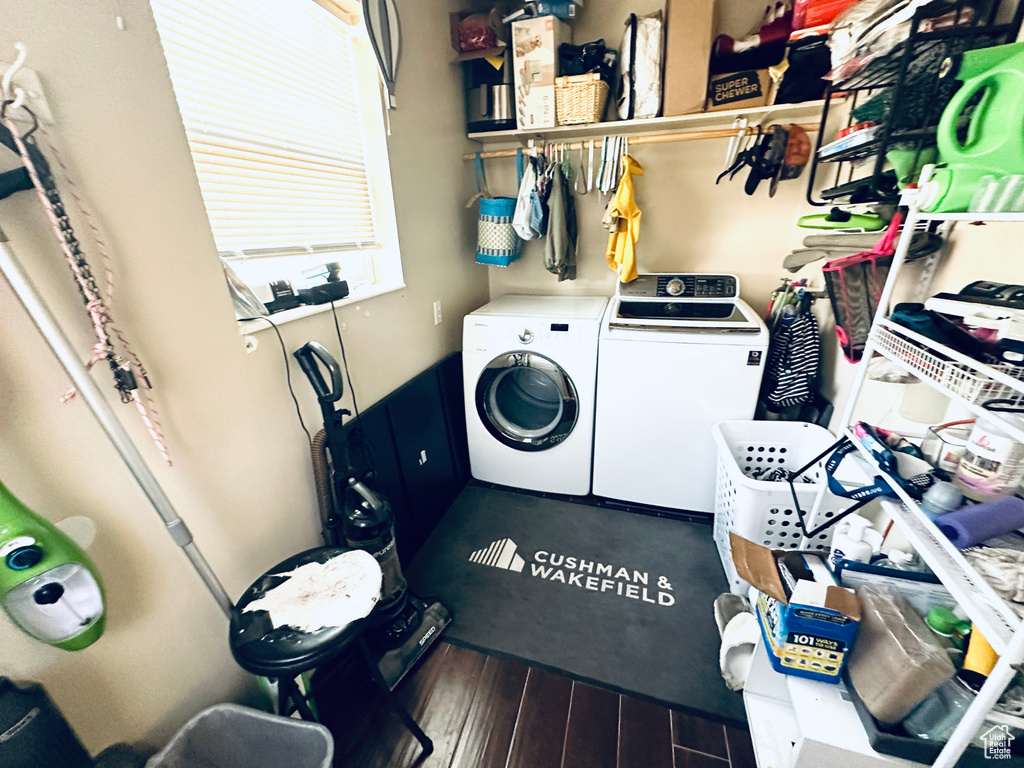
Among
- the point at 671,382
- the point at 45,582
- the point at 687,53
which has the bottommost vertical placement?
the point at 671,382

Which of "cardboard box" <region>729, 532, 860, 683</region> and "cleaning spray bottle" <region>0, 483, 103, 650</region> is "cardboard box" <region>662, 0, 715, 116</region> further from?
"cleaning spray bottle" <region>0, 483, 103, 650</region>

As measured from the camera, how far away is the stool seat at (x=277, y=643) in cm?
87

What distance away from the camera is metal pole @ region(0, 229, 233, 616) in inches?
25.7

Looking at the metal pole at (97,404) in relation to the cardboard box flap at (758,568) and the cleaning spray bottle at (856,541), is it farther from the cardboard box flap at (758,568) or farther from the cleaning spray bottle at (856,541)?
the cleaning spray bottle at (856,541)

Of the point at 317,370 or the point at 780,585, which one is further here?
the point at 317,370

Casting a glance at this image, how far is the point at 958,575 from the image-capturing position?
0.73 metres

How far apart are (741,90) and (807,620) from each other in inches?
80.4

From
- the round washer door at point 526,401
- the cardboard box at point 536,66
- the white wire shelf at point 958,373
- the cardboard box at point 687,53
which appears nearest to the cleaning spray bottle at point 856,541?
the white wire shelf at point 958,373

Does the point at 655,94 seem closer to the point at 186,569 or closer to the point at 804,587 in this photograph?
the point at 804,587

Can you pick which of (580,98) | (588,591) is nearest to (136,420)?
(588,591)

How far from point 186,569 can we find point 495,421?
143cm

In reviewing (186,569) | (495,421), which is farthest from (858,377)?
(186,569)

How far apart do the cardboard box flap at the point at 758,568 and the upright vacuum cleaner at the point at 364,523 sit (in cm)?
105

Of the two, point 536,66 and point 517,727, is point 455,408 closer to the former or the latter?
point 517,727
